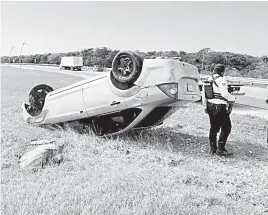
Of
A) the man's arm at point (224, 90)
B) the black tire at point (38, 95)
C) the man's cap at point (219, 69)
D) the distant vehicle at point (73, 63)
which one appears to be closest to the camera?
the man's arm at point (224, 90)

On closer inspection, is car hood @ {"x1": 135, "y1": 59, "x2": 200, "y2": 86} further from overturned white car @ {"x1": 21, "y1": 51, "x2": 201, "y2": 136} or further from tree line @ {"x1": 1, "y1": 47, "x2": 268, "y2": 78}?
tree line @ {"x1": 1, "y1": 47, "x2": 268, "y2": 78}

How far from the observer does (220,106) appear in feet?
17.5

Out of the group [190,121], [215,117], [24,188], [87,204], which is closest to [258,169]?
[215,117]

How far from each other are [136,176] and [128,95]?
68.8 inches

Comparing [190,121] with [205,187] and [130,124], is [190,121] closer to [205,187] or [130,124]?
[130,124]

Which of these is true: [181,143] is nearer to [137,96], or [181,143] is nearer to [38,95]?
[137,96]

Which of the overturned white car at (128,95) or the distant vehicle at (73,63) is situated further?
the distant vehicle at (73,63)

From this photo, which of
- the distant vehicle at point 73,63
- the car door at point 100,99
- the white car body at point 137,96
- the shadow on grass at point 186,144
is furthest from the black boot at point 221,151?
the distant vehicle at point 73,63

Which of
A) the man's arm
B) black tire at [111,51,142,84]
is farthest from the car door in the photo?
the man's arm

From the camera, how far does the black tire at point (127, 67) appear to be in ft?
17.9

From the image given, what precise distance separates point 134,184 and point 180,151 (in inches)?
79.7

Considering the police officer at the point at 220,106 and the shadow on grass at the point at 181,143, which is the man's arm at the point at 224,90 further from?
the shadow on grass at the point at 181,143

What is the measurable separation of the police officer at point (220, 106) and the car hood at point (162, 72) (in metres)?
0.48

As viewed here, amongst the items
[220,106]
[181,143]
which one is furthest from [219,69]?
[181,143]
